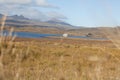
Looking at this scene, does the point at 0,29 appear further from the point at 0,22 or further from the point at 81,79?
the point at 81,79

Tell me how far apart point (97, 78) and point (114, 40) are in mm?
982

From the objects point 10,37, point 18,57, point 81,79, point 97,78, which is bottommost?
point 81,79

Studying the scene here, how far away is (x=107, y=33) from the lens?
9.36ft

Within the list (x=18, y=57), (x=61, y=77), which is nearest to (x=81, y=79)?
(x=61, y=77)

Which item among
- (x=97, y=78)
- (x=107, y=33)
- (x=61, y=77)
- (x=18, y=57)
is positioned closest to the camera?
(x=107, y=33)

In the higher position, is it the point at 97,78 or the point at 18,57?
the point at 18,57

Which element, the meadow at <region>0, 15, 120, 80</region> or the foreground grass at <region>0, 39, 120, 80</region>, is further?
the foreground grass at <region>0, 39, 120, 80</region>

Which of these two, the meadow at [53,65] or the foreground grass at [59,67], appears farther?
the foreground grass at [59,67]

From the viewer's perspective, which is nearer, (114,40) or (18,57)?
(114,40)

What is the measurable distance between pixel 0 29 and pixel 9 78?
514 millimetres

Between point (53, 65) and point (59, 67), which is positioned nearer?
point (59, 67)

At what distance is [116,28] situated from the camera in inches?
118

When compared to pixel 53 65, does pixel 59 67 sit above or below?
above

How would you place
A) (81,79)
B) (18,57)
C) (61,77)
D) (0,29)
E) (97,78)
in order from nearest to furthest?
(0,29) < (18,57) < (97,78) < (61,77) < (81,79)
